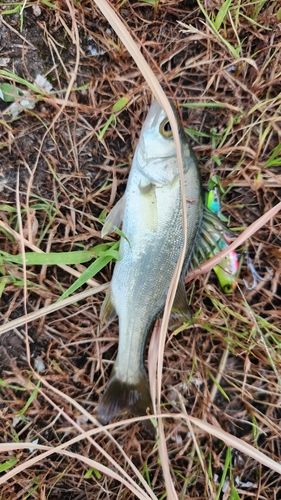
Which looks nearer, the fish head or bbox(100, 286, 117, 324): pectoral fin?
the fish head

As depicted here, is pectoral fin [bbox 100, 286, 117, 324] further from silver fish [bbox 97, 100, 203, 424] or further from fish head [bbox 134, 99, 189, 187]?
fish head [bbox 134, 99, 189, 187]

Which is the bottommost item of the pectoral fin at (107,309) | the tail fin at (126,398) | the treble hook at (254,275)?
the tail fin at (126,398)

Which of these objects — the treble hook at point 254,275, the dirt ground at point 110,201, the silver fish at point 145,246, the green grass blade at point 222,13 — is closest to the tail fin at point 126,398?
the silver fish at point 145,246

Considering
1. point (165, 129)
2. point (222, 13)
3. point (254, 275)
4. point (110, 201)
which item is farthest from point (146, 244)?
point (222, 13)

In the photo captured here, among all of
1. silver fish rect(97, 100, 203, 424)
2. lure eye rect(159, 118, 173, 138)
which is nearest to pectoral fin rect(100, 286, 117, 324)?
silver fish rect(97, 100, 203, 424)

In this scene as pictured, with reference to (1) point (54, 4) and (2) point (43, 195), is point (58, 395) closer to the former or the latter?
(2) point (43, 195)

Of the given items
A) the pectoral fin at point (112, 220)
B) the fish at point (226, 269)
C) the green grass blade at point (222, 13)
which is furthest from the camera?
the fish at point (226, 269)

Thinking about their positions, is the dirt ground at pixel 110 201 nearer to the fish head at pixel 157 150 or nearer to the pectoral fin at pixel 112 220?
the pectoral fin at pixel 112 220
